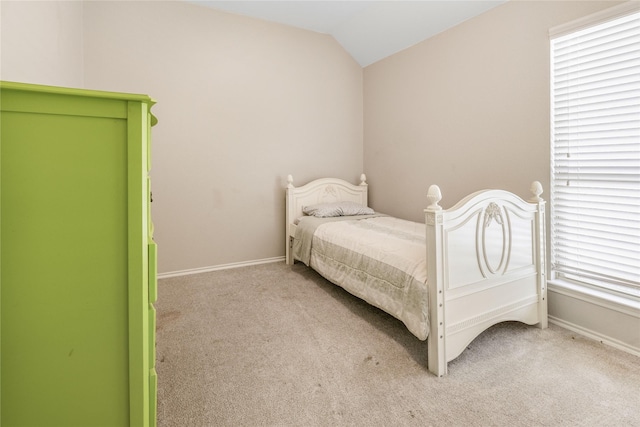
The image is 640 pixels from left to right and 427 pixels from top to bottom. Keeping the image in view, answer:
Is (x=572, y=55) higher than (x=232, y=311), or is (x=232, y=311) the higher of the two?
(x=572, y=55)

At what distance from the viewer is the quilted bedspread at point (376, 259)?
5.64ft

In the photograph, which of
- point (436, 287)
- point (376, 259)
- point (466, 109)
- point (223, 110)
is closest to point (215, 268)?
point (223, 110)

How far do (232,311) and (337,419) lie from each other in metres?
1.30

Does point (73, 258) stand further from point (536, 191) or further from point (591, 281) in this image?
point (591, 281)

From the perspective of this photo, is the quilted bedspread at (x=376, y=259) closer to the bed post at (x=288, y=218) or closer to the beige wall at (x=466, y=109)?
the bed post at (x=288, y=218)

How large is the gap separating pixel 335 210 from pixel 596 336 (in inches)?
88.6

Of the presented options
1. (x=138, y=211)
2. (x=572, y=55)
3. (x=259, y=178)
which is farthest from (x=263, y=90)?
(x=138, y=211)

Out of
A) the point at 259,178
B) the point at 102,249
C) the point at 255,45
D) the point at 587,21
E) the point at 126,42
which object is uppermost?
the point at 255,45

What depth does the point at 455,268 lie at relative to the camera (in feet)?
5.45

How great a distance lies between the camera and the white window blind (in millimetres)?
1815

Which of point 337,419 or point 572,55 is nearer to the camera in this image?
point 337,419

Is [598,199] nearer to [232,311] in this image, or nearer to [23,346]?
[232,311]

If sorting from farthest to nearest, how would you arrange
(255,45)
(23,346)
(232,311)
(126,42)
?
(255,45), (126,42), (232,311), (23,346)

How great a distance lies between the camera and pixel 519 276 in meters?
1.96
